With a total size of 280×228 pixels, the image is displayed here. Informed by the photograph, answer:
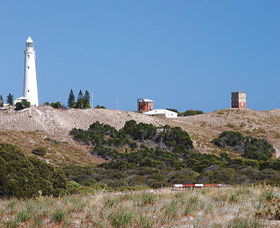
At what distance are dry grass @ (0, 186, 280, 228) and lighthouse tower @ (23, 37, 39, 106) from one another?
195ft

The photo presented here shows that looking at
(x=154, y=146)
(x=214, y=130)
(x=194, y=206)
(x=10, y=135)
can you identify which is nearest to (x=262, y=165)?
(x=154, y=146)

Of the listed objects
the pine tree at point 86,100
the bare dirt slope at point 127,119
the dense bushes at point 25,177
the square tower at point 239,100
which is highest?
the square tower at point 239,100

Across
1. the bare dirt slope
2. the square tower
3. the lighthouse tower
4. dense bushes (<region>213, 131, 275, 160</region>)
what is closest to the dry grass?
the bare dirt slope

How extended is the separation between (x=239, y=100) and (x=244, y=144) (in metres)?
32.0

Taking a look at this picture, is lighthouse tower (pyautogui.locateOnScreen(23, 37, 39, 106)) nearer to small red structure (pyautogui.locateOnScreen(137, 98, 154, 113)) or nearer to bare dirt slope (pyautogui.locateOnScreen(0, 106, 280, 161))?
bare dirt slope (pyautogui.locateOnScreen(0, 106, 280, 161))

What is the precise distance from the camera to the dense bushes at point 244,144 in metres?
53.8

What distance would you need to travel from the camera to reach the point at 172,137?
55844 millimetres

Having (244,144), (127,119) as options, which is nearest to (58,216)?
(244,144)

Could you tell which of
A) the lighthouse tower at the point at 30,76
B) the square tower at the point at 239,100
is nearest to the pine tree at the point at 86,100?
the lighthouse tower at the point at 30,76

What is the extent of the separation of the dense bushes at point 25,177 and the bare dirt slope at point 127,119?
99.4ft

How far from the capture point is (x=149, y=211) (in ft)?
41.2

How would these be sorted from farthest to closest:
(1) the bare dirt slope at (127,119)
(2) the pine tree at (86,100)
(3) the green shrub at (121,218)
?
1. (2) the pine tree at (86,100)
2. (1) the bare dirt slope at (127,119)
3. (3) the green shrub at (121,218)

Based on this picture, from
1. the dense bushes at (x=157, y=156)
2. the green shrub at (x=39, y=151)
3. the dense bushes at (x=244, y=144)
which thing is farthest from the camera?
the dense bushes at (x=244, y=144)

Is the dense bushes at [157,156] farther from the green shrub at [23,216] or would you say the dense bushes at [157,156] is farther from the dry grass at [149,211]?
the green shrub at [23,216]
